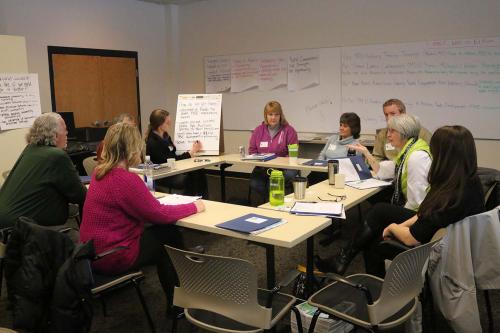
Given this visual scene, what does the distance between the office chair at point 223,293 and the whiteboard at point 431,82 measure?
3913 millimetres

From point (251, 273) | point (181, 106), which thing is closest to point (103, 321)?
point (251, 273)

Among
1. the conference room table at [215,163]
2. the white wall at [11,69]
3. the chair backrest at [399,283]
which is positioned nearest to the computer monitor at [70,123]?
the white wall at [11,69]

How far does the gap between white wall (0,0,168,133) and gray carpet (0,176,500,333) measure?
3.08 m


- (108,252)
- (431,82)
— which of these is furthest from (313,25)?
(108,252)

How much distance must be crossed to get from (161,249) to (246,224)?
565 mm

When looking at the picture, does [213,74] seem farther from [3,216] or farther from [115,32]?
[3,216]

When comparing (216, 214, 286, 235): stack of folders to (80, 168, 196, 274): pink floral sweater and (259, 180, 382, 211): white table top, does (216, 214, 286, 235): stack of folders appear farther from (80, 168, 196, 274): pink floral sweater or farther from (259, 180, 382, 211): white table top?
(80, 168, 196, 274): pink floral sweater

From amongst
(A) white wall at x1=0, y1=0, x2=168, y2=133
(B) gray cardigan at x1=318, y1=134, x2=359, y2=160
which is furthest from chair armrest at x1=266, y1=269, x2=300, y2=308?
(A) white wall at x1=0, y1=0, x2=168, y2=133

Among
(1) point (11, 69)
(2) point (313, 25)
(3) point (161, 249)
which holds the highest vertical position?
(2) point (313, 25)

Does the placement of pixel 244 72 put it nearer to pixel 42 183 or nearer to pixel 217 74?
pixel 217 74

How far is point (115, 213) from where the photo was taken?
2283mm

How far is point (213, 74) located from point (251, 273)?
5466 millimetres

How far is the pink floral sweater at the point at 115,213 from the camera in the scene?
2250 millimetres

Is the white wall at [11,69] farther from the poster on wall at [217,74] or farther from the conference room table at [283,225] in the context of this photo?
the poster on wall at [217,74]
